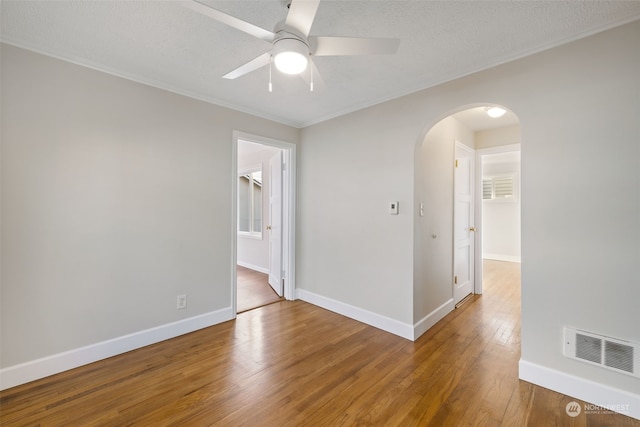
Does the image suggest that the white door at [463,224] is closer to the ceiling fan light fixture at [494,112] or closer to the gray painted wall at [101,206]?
the ceiling fan light fixture at [494,112]

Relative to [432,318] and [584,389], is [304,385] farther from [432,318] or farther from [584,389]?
[584,389]

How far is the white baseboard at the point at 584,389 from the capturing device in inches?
63.0

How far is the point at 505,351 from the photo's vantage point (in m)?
2.36

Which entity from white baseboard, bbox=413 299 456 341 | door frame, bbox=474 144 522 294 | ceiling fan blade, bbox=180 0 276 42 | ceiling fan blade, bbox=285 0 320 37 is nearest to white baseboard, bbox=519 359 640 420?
white baseboard, bbox=413 299 456 341

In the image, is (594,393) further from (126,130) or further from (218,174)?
(126,130)

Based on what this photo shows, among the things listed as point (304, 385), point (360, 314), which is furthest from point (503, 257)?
point (304, 385)

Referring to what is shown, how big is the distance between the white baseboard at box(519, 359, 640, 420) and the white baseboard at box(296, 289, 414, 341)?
926 mm

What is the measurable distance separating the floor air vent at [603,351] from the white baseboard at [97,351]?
120 inches

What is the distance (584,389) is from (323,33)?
114 inches

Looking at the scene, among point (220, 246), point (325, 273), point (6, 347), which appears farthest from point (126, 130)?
point (325, 273)

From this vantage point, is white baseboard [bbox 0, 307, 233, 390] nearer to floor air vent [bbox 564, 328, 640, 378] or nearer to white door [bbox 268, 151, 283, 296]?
white door [bbox 268, 151, 283, 296]

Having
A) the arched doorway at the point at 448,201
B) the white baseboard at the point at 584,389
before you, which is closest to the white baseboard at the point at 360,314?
the arched doorway at the point at 448,201

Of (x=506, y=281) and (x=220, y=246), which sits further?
Result: (x=506, y=281)

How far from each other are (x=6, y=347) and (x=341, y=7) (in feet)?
10.4
